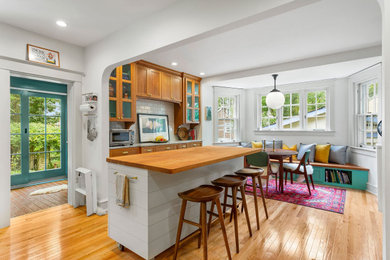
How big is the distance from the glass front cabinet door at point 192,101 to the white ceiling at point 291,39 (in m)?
0.84

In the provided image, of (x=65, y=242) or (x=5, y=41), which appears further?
(x=5, y=41)

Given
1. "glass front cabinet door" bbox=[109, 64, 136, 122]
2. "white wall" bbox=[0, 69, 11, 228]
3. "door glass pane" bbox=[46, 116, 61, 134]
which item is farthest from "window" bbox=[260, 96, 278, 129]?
"white wall" bbox=[0, 69, 11, 228]

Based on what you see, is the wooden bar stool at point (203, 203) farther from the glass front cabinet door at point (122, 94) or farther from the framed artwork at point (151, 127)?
the framed artwork at point (151, 127)

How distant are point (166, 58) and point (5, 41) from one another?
2386mm

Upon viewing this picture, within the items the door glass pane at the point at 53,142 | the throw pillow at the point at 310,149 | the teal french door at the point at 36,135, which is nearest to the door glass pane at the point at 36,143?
the teal french door at the point at 36,135

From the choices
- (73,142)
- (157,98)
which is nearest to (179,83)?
(157,98)

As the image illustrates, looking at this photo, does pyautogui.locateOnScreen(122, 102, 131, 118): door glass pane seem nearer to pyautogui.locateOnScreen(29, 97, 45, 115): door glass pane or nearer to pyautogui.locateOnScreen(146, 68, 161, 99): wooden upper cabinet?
pyautogui.locateOnScreen(146, 68, 161, 99): wooden upper cabinet

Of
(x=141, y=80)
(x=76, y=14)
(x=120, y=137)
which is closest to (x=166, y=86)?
(x=141, y=80)

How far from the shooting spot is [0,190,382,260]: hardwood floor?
2094 millimetres

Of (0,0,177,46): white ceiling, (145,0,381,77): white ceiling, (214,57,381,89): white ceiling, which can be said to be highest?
(0,0,177,46): white ceiling

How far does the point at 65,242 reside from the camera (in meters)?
2.33

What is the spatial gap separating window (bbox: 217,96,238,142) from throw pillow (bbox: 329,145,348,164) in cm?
258

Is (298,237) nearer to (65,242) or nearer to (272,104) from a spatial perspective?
(65,242)

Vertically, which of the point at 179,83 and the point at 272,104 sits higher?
the point at 179,83
